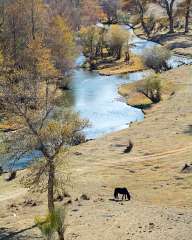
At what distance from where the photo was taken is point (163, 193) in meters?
39.2

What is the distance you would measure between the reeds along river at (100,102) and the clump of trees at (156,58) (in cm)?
288

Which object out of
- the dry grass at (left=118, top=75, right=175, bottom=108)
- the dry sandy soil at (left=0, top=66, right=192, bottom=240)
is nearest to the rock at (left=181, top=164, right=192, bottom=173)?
the dry sandy soil at (left=0, top=66, right=192, bottom=240)

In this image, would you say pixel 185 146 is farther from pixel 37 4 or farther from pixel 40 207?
pixel 37 4

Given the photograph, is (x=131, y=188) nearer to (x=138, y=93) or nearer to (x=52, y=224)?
(x=52, y=224)

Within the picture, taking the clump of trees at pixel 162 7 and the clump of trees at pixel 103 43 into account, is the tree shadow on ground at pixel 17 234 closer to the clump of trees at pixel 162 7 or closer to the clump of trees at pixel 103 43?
the clump of trees at pixel 103 43

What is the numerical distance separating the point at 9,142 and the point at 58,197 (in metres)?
6.26

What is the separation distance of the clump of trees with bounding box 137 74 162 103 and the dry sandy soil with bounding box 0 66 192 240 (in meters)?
8.74

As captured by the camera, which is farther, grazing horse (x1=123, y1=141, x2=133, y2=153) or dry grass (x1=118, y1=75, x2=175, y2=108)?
dry grass (x1=118, y1=75, x2=175, y2=108)

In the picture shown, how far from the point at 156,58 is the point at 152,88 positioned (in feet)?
60.8

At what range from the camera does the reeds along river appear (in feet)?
222

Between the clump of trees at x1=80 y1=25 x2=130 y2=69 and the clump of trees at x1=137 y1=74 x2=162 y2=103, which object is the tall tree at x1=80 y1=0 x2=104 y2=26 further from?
the clump of trees at x1=137 y1=74 x2=162 y2=103

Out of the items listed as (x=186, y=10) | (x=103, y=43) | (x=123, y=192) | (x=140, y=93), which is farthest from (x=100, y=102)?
(x=186, y=10)

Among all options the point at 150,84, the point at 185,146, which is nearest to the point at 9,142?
the point at 185,146

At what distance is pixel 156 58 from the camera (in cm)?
9488
